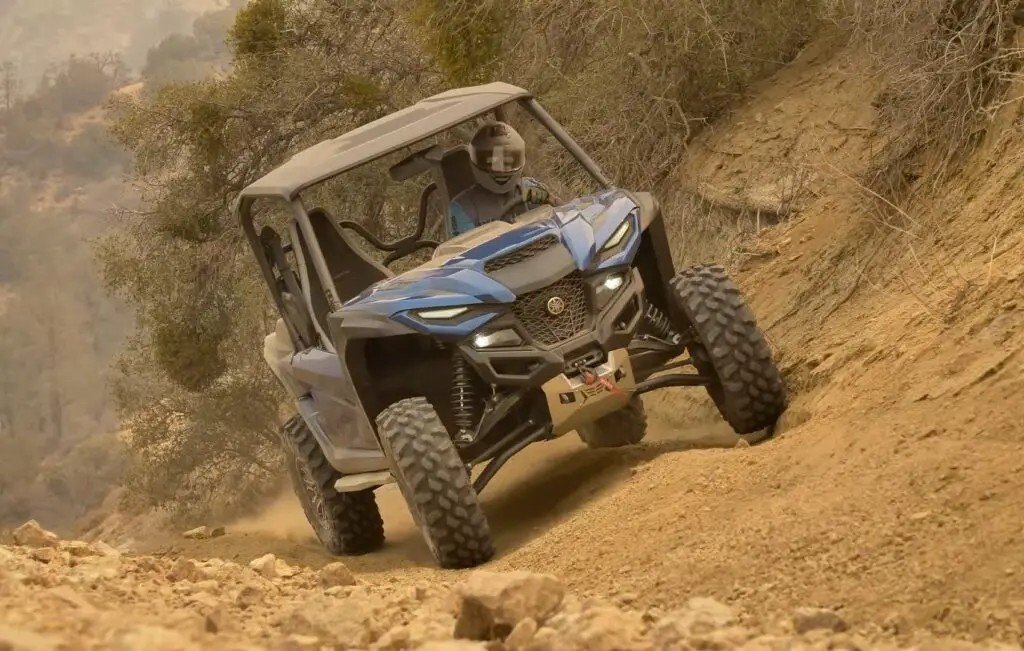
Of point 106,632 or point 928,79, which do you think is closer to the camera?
point 106,632

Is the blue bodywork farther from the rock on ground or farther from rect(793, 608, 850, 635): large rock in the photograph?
rect(793, 608, 850, 635): large rock

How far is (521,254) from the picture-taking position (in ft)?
22.0

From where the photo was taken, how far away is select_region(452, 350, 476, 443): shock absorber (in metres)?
6.77

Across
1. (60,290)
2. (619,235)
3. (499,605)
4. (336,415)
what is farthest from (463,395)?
(60,290)

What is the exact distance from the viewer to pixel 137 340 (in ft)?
66.4

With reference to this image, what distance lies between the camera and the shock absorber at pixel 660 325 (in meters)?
7.19

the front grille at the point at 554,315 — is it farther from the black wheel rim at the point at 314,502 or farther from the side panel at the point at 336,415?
the black wheel rim at the point at 314,502

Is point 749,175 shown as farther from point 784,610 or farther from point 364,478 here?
point 784,610

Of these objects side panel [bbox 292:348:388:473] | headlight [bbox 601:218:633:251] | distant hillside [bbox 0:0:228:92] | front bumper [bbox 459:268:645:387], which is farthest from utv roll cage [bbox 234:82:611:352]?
distant hillside [bbox 0:0:228:92]

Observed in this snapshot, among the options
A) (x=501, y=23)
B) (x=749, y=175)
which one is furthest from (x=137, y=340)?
(x=749, y=175)

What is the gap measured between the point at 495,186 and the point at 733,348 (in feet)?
5.77

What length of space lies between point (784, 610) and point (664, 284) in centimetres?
350

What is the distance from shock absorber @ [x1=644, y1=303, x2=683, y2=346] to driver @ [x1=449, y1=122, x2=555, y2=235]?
1029mm

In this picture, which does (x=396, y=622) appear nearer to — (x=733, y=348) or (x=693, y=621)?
(x=693, y=621)
